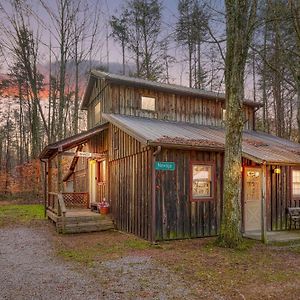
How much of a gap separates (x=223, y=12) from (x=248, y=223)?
23.6 ft

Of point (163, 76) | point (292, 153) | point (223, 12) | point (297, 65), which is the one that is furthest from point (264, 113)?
point (223, 12)

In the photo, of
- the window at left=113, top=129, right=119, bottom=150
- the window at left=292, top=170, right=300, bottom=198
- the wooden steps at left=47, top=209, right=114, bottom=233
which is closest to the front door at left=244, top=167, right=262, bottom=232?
the window at left=292, top=170, right=300, bottom=198

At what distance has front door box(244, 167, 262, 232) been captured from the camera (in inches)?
474

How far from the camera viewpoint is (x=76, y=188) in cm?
1970

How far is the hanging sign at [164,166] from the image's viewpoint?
9977 millimetres

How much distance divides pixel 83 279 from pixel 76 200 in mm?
10549

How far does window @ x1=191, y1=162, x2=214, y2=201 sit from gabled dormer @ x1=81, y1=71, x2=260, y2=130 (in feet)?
11.4

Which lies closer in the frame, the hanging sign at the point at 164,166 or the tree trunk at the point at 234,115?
the tree trunk at the point at 234,115

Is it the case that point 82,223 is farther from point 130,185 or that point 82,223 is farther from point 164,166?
point 164,166

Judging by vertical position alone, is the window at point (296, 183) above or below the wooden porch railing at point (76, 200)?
above

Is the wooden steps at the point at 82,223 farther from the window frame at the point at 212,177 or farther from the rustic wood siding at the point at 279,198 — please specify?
the rustic wood siding at the point at 279,198

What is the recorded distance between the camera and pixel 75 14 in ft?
69.7

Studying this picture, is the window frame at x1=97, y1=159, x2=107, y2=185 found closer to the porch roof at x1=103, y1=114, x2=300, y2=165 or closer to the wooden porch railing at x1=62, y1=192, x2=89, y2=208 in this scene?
the wooden porch railing at x1=62, y1=192, x2=89, y2=208

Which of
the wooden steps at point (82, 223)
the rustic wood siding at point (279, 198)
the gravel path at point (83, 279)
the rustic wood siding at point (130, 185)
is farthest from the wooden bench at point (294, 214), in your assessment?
the gravel path at point (83, 279)
